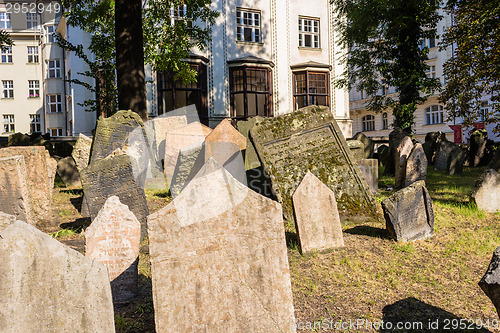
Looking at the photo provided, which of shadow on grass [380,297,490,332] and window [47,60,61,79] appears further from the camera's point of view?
window [47,60,61,79]

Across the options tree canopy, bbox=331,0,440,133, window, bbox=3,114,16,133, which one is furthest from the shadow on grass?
window, bbox=3,114,16,133

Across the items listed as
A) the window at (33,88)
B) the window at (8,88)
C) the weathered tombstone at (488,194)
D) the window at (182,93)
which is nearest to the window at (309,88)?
the window at (182,93)

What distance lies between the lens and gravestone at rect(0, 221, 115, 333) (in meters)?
2.11

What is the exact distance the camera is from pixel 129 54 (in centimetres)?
982

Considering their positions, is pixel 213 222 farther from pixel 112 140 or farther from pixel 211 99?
pixel 211 99

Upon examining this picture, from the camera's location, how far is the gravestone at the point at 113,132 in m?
8.30

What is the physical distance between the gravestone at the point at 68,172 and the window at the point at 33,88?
98.7 feet

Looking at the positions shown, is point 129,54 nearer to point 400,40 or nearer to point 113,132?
point 113,132

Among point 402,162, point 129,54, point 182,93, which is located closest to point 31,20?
point 182,93

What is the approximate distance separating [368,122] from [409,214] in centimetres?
3693

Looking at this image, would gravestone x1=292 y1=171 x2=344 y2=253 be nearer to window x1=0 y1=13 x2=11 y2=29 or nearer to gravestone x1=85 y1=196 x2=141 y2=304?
gravestone x1=85 y1=196 x2=141 y2=304

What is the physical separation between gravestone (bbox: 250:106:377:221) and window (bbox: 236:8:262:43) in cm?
1660

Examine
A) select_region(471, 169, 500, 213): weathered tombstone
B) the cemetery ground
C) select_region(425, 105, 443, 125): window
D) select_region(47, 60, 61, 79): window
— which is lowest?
the cemetery ground

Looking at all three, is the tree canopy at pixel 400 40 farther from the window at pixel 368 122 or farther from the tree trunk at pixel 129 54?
the window at pixel 368 122
